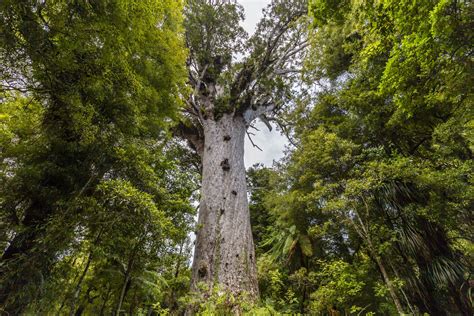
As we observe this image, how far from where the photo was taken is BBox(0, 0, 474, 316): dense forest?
258 centimetres

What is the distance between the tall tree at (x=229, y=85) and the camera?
212 inches

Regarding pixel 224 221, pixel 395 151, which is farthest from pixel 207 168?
pixel 395 151

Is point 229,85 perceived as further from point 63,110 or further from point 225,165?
point 63,110

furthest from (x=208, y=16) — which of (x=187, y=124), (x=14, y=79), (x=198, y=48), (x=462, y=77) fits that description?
(x=462, y=77)

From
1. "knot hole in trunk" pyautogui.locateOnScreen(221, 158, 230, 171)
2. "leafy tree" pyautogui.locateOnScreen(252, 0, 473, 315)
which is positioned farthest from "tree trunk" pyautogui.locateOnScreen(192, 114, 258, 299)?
"leafy tree" pyautogui.locateOnScreen(252, 0, 473, 315)

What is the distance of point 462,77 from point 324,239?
5574 millimetres

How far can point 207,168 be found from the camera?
5.82 meters

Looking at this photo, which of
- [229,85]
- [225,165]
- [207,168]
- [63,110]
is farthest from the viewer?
[229,85]

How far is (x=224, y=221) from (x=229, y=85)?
5182mm

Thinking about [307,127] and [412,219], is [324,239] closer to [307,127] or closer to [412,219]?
[412,219]

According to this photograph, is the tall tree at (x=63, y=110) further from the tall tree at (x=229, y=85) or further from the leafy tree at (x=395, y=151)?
the leafy tree at (x=395, y=151)

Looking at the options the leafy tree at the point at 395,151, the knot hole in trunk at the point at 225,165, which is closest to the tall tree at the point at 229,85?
the knot hole in trunk at the point at 225,165

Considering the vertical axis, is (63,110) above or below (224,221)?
above

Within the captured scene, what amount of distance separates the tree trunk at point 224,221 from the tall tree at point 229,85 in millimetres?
25
